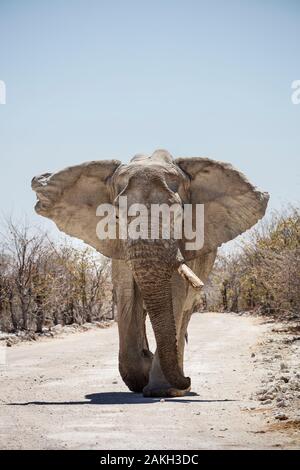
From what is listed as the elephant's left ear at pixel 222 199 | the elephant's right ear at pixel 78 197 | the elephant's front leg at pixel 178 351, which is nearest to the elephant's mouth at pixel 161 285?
the elephant's front leg at pixel 178 351

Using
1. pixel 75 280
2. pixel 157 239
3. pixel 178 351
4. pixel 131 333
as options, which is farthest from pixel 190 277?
pixel 75 280

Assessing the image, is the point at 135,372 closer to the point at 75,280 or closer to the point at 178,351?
the point at 178,351

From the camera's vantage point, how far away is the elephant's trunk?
1096 centimetres

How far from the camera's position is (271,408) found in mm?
10094

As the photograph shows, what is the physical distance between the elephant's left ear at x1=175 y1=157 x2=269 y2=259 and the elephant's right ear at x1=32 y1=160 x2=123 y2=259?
1.21 m

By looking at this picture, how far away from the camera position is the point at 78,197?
13.1m

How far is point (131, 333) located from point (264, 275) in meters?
27.9

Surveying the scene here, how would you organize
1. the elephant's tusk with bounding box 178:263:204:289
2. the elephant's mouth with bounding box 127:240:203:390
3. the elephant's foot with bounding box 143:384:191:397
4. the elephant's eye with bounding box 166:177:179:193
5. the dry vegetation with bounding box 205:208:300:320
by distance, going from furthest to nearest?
the dry vegetation with bounding box 205:208:300:320, the elephant's eye with bounding box 166:177:179:193, the elephant's foot with bounding box 143:384:191:397, the elephant's tusk with bounding box 178:263:204:289, the elephant's mouth with bounding box 127:240:203:390

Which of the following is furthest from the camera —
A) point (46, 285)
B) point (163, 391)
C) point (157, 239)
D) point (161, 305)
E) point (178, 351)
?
point (46, 285)

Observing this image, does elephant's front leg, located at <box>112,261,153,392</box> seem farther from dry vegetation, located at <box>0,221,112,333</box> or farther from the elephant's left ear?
dry vegetation, located at <box>0,221,112,333</box>

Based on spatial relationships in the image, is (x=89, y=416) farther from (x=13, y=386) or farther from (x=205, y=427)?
(x=13, y=386)

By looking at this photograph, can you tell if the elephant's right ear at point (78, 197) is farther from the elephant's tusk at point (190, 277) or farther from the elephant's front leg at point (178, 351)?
the elephant's tusk at point (190, 277)

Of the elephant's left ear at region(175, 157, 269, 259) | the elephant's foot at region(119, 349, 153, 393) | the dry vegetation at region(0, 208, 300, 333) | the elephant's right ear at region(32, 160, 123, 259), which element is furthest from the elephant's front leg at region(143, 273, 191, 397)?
the dry vegetation at region(0, 208, 300, 333)
